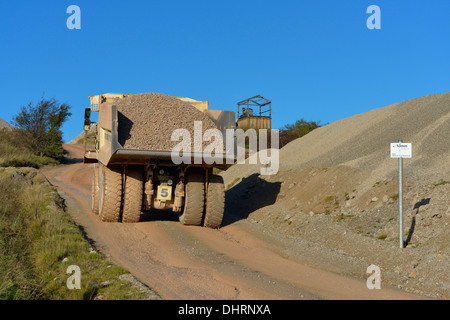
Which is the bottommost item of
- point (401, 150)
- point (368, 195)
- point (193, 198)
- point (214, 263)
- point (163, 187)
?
point (214, 263)

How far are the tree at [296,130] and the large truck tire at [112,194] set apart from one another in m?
27.9

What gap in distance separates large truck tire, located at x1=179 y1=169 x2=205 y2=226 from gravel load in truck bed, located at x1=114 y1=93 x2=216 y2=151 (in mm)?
1165

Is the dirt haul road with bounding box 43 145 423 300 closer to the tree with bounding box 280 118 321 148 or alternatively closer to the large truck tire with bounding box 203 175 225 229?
the large truck tire with bounding box 203 175 225 229

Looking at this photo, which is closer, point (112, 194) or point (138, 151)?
point (138, 151)

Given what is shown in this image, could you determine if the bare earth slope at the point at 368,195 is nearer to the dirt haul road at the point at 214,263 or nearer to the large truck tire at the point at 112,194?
the dirt haul road at the point at 214,263

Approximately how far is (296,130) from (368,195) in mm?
29368

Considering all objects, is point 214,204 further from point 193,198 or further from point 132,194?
point 132,194

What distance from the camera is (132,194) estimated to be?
41.4 ft

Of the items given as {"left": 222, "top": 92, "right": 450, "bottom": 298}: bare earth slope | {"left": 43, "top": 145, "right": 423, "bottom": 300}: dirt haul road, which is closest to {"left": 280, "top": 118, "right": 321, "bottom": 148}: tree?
{"left": 222, "top": 92, "right": 450, "bottom": 298}: bare earth slope

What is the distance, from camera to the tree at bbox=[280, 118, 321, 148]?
134 feet

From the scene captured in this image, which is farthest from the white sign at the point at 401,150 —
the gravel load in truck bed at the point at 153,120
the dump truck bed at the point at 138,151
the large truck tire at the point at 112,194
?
the large truck tire at the point at 112,194

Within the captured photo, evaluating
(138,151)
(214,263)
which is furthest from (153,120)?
(214,263)

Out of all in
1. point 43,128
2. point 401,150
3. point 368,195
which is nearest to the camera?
point 401,150

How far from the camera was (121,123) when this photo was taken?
39.4ft
